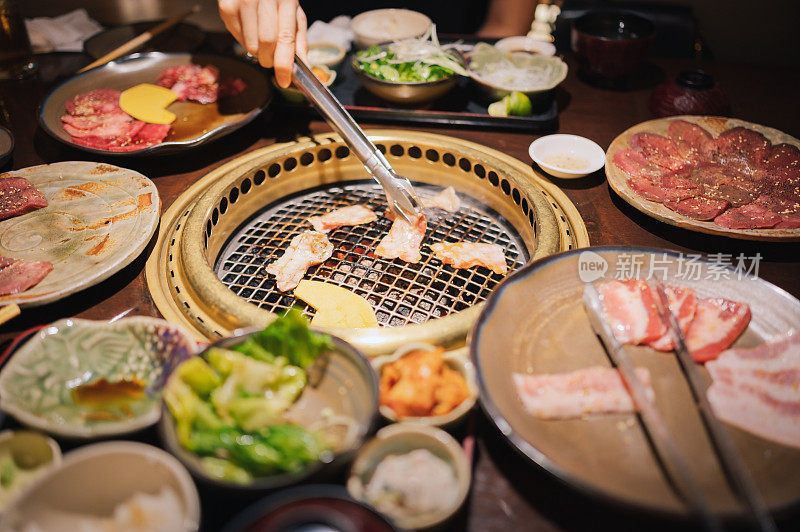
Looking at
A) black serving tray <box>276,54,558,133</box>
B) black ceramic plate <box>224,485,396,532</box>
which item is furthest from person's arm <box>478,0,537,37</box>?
black ceramic plate <box>224,485,396,532</box>

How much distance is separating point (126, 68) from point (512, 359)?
3256 millimetres

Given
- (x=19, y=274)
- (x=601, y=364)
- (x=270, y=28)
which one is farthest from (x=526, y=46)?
(x=19, y=274)

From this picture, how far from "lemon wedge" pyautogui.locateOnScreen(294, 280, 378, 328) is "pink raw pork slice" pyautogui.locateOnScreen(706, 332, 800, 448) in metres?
1.21

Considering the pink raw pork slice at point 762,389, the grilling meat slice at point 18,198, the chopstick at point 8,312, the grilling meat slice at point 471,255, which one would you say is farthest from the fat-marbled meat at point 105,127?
the pink raw pork slice at point 762,389

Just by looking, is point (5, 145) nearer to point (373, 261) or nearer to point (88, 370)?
point (88, 370)

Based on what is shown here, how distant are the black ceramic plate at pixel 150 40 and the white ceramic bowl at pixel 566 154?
9.38 feet

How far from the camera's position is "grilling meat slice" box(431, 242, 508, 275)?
232cm

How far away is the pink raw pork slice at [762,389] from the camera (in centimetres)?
149

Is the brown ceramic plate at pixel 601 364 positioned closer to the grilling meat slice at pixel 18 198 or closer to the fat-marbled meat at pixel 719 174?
the fat-marbled meat at pixel 719 174

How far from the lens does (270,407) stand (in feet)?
4.50

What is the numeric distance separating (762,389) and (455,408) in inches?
37.2

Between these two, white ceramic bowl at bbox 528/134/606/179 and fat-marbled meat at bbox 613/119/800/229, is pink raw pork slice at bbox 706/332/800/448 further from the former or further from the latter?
white ceramic bowl at bbox 528/134/606/179

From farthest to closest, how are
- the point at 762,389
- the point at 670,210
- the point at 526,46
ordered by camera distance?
1. the point at 526,46
2. the point at 670,210
3. the point at 762,389

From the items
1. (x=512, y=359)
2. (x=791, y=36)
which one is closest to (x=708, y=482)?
(x=512, y=359)
